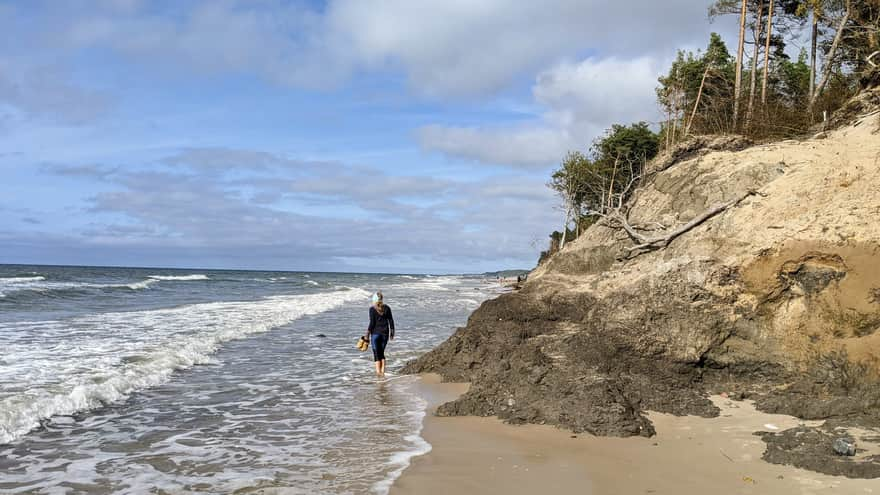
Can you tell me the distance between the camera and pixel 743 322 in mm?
8086

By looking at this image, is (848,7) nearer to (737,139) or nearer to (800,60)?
(737,139)

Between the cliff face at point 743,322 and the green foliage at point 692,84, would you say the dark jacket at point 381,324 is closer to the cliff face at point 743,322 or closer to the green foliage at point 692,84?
the cliff face at point 743,322

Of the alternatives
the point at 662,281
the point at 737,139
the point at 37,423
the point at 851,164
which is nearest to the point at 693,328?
the point at 662,281

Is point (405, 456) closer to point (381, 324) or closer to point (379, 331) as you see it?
point (379, 331)

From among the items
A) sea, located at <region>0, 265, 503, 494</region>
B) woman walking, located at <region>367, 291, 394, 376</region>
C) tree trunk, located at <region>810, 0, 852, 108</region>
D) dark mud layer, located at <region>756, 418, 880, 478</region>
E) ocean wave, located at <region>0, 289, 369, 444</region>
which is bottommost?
sea, located at <region>0, 265, 503, 494</region>

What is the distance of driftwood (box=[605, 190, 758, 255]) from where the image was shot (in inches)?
377

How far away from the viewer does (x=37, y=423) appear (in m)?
7.87

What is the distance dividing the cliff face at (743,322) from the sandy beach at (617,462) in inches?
13.5

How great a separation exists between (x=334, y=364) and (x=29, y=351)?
267 inches

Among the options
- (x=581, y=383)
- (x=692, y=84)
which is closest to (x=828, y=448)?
(x=581, y=383)

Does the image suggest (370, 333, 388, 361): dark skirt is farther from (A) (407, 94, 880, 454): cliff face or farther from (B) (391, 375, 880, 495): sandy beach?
(B) (391, 375, 880, 495): sandy beach

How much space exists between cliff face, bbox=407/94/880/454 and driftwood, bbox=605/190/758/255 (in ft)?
0.40

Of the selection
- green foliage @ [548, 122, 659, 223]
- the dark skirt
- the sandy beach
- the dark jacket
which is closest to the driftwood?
the sandy beach

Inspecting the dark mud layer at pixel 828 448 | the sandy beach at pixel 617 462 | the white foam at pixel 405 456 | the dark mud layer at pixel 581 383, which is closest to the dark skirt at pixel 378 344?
the dark mud layer at pixel 581 383
